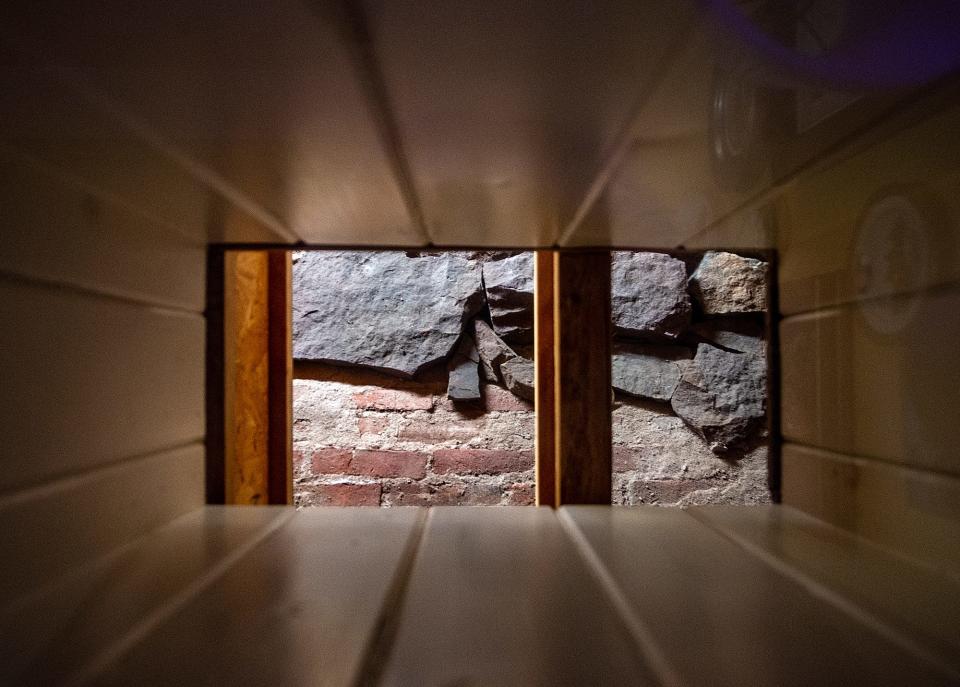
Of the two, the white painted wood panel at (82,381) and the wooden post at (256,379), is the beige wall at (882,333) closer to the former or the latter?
the white painted wood panel at (82,381)

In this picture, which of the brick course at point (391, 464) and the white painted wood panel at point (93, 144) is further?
the brick course at point (391, 464)

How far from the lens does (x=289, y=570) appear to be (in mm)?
540

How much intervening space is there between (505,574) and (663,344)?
198 cm

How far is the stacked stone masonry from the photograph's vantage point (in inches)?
89.8

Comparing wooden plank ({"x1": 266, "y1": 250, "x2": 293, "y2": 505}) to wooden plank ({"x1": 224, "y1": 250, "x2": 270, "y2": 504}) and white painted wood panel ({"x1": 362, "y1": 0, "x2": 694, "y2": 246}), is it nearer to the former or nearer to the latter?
wooden plank ({"x1": 224, "y1": 250, "x2": 270, "y2": 504})

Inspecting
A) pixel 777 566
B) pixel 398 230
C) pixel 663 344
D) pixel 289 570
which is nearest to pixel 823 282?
pixel 777 566

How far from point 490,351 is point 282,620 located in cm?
190

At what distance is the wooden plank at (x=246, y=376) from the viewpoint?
35.8 inches

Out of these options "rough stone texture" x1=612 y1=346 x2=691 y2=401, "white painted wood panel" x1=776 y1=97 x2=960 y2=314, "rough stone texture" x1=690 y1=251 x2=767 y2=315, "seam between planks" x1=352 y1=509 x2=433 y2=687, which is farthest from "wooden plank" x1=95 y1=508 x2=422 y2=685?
"rough stone texture" x1=690 y1=251 x2=767 y2=315

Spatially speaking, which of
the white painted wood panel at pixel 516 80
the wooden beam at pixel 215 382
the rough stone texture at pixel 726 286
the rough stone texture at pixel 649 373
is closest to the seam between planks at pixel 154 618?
the wooden beam at pixel 215 382

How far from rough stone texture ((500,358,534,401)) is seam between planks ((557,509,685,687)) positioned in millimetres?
1567

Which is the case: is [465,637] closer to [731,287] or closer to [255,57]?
[255,57]

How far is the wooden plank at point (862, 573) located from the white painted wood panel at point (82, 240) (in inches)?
27.3

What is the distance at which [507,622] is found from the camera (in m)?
0.42
